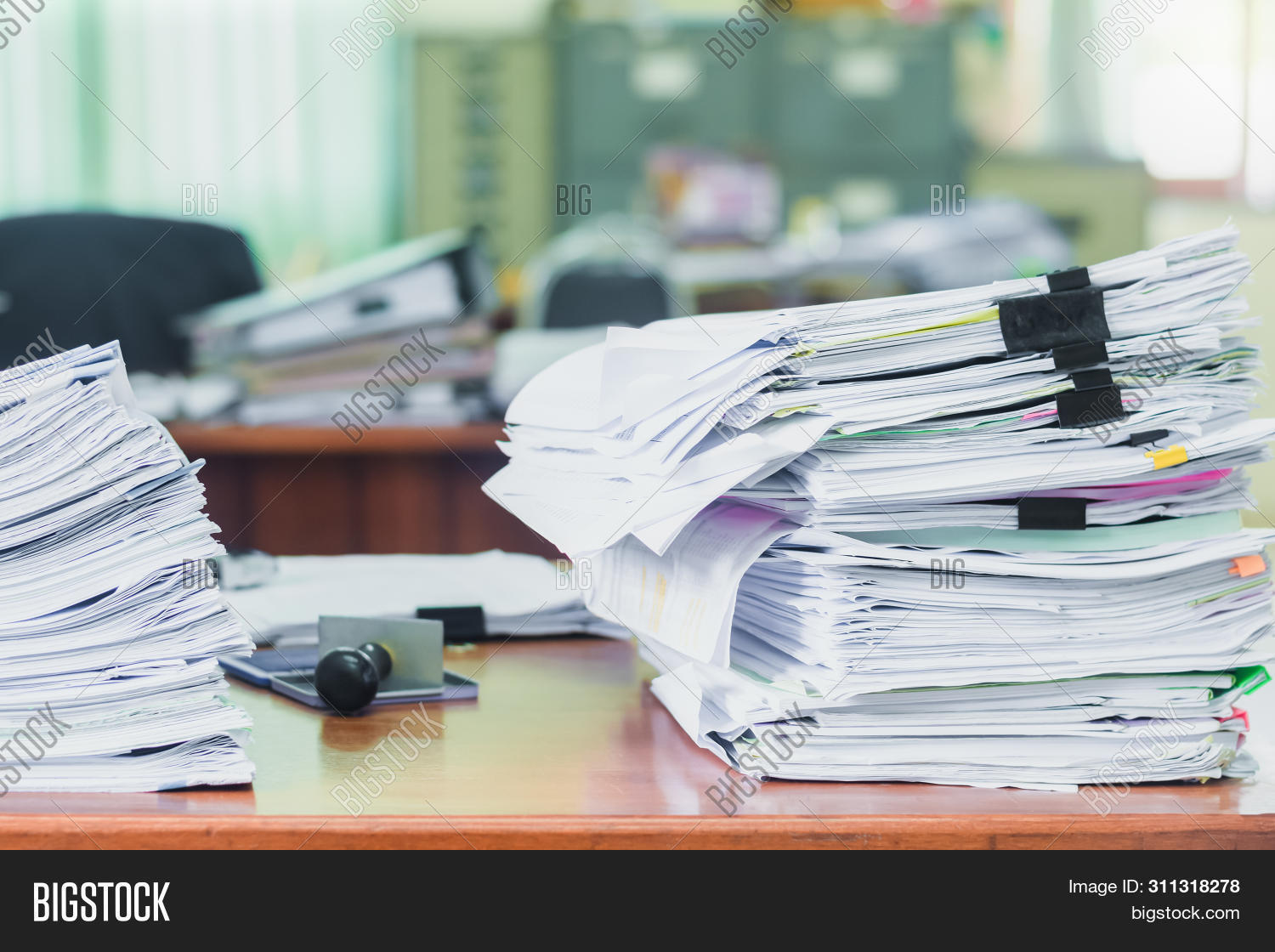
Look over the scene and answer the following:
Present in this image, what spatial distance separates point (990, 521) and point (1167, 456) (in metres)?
0.09

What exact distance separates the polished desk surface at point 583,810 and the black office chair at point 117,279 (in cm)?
265

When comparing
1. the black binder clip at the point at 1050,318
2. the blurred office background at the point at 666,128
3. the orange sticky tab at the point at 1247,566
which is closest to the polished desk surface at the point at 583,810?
the orange sticky tab at the point at 1247,566

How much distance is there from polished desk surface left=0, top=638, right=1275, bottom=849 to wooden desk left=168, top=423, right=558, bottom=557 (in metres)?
1.61

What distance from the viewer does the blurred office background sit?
5285mm

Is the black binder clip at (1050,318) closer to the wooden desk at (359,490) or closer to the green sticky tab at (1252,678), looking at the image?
the green sticky tab at (1252,678)

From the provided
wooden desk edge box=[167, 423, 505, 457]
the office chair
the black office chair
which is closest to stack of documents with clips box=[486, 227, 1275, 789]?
wooden desk edge box=[167, 423, 505, 457]

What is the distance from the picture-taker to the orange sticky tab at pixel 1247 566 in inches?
25.0

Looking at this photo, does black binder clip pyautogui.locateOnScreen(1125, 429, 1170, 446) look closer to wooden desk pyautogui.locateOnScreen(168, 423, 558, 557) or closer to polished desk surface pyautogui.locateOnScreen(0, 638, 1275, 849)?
polished desk surface pyautogui.locateOnScreen(0, 638, 1275, 849)

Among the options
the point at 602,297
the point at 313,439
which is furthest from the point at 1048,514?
the point at 602,297

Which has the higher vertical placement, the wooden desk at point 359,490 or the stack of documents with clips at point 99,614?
the stack of documents with clips at point 99,614

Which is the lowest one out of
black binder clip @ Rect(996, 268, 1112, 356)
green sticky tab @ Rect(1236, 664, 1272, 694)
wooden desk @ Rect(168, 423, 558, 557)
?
wooden desk @ Rect(168, 423, 558, 557)

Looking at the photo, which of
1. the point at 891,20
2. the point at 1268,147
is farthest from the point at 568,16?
the point at 1268,147

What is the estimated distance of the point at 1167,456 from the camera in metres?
0.61
